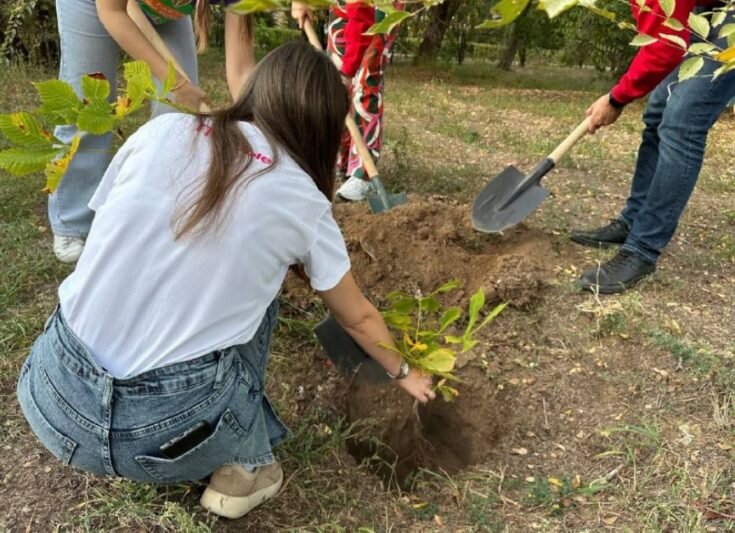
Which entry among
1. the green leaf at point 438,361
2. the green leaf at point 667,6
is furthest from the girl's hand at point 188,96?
the green leaf at point 667,6

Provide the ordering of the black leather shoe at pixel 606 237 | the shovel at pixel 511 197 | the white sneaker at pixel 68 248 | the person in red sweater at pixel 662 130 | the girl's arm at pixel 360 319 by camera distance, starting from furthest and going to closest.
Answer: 1. the black leather shoe at pixel 606 237
2. the shovel at pixel 511 197
3. the white sneaker at pixel 68 248
4. the person in red sweater at pixel 662 130
5. the girl's arm at pixel 360 319

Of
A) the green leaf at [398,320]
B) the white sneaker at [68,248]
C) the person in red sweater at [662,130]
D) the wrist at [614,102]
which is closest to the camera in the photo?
the green leaf at [398,320]

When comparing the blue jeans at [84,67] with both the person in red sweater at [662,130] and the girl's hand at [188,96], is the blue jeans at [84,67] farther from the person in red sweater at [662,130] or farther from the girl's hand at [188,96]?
the person in red sweater at [662,130]

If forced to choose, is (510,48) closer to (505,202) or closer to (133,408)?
(505,202)

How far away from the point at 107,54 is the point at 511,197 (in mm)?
1855

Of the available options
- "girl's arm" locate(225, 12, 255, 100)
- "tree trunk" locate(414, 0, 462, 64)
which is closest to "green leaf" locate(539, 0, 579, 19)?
"girl's arm" locate(225, 12, 255, 100)

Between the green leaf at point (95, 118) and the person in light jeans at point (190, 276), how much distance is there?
77mm

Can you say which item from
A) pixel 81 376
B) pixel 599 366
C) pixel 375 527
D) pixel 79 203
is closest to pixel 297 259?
pixel 81 376

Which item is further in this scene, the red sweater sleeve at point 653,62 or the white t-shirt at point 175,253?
the red sweater sleeve at point 653,62

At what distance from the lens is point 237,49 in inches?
96.4

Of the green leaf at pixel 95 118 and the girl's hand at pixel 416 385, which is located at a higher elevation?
the green leaf at pixel 95 118

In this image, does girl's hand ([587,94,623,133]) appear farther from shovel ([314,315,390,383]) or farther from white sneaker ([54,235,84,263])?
white sneaker ([54,235,84,263])

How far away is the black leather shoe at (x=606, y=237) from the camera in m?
3.10

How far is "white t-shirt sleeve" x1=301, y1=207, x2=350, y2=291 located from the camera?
1396 millimetres
